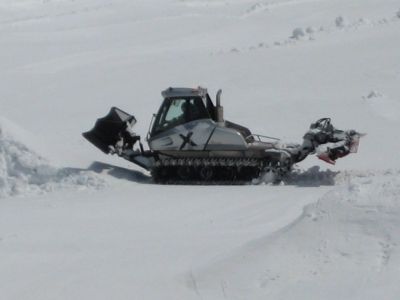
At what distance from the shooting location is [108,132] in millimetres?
15469

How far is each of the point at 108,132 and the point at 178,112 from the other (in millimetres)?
1227

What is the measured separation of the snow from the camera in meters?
8.55

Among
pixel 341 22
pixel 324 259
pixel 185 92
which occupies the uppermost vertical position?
pixel 341 22

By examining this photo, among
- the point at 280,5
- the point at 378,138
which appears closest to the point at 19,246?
the point at 378,138

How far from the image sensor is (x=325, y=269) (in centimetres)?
832

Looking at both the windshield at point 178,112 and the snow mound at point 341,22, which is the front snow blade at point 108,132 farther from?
the snow mound at point 341,22

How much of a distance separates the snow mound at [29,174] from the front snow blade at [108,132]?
1.04 metres

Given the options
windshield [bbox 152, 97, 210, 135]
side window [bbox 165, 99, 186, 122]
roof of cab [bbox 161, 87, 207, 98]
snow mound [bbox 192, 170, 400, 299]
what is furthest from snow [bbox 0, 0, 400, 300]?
roof of cab [bbox 161, 87, 207, 98]

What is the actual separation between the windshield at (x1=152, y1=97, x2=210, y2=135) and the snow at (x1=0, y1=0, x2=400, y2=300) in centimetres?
97

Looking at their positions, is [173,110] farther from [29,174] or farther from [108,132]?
[29,174]

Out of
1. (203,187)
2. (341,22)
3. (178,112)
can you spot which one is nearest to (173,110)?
(178,112)

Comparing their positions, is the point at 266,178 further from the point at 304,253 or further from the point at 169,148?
the point at 304,253

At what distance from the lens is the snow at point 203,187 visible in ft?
28.0

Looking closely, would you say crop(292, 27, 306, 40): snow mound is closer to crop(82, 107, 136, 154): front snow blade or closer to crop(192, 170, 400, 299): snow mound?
crop(82, 107, 136, 154): front snow blade
